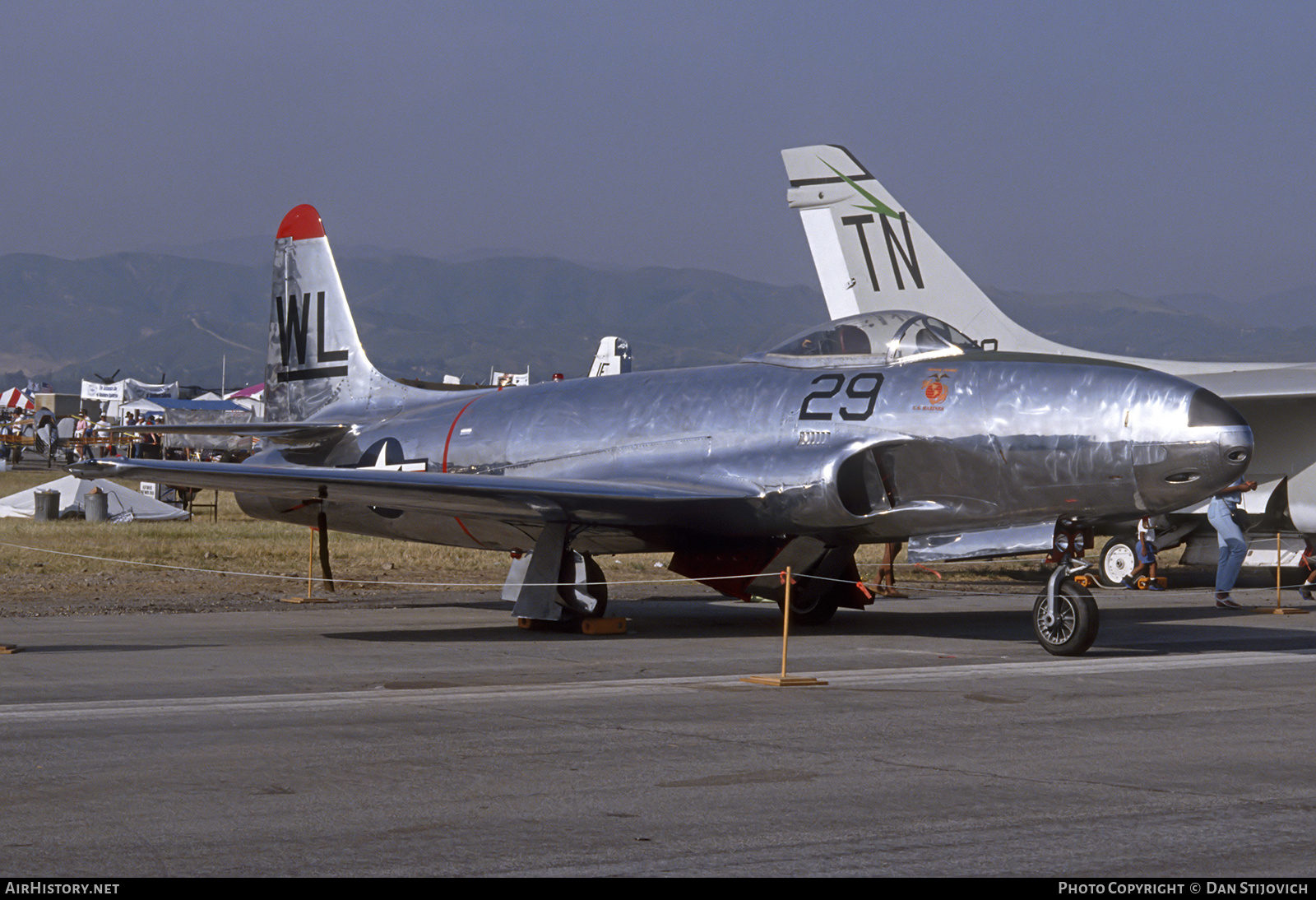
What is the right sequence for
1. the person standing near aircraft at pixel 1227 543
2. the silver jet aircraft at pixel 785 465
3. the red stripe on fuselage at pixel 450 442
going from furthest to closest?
the person standing near aircraft at pixel 1227 543, the red stripe on fuselage at pixel 450 442, the silver jet aircraft at pixel 785 465

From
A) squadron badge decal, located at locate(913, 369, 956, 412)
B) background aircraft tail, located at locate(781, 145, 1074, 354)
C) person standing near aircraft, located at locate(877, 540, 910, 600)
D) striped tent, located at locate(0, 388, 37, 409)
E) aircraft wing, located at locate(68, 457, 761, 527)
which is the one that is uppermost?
background aircraft tail, located at locate(781, 145, 1074, 354)

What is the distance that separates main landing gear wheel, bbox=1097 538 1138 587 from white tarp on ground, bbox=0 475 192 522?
1861 centimetres

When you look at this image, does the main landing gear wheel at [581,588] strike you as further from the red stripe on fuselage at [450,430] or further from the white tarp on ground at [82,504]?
the white tarp on ground at [82,504]

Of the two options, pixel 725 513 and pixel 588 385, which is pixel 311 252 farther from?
pixel 725 513

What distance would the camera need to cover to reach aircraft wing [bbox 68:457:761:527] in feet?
39.7

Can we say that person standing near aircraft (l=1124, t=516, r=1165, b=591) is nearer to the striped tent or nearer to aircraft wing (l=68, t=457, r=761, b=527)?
aircraft wing (l=68, t=457, r=761, b=527)

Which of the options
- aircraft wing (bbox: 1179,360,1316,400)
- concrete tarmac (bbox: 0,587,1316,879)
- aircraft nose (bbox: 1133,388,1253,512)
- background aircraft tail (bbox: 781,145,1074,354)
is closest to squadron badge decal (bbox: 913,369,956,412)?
aircraft nose (bbox: 1133,388,1253,512)

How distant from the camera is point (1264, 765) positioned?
265 inches

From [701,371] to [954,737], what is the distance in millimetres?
7193

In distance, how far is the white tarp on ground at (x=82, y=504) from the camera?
91.7 feet

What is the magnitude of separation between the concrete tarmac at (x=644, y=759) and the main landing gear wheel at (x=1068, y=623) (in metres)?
0.29

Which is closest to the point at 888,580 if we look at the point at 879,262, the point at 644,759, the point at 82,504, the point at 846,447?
the point at 879,262

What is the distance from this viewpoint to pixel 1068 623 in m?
11.4

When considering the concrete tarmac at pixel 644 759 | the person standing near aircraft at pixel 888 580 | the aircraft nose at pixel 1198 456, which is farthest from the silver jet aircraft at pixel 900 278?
the aircraft nose at pixel 1198 456
